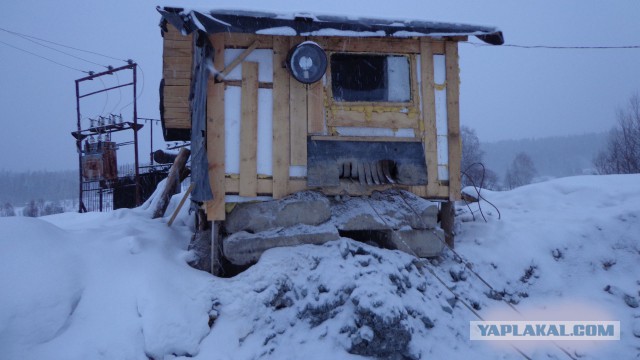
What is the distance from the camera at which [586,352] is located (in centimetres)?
443

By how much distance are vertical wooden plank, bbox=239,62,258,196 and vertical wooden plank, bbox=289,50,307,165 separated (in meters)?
0.55

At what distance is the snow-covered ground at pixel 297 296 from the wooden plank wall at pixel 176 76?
274 centimetres

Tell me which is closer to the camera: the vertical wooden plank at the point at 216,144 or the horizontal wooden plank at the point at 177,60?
the vertical wooden plank at the point at 216,144

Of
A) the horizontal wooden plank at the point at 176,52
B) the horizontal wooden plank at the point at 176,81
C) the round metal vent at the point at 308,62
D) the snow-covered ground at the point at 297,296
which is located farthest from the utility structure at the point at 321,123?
the horizontal wooden plank at the point at 176,81

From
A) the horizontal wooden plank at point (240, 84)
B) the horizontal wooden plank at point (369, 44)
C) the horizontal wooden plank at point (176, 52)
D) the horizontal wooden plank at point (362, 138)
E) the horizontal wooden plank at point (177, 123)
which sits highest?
the horizontal wooden plank at point (176, 52)

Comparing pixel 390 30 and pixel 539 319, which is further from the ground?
pixel 390 30

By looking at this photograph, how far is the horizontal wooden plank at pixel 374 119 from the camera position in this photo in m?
5.67

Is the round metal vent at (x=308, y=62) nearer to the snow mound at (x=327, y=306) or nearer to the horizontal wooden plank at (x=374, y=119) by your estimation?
the horizontal wooden plank at (x=374, y=119)

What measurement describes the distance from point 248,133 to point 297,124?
0.76 m

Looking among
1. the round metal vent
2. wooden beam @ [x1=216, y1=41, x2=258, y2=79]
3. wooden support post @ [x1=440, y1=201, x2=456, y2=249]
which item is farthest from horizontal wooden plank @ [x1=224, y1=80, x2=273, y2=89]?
wooden support post @ [x1=440, y1=201, x2=456, y2=249]

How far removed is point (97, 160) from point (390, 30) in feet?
43.2

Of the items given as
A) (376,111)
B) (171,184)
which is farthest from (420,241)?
(171,184)

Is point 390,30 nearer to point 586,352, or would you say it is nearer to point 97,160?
point 586,352

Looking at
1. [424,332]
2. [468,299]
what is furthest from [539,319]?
[424,332]
